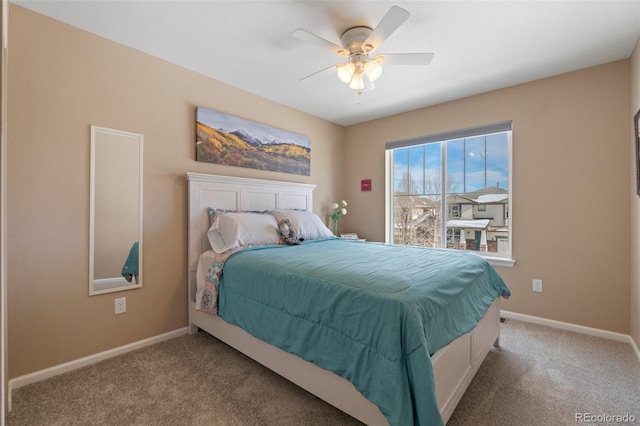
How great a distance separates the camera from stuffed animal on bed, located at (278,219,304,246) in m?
2.90

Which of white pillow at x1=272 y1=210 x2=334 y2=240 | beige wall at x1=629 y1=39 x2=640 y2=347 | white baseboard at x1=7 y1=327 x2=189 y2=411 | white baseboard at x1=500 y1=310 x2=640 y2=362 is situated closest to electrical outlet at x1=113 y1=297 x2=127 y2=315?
white baseboard at x1=7 y1=327 x2=189 y2=411

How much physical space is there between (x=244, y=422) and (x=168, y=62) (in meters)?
2.89

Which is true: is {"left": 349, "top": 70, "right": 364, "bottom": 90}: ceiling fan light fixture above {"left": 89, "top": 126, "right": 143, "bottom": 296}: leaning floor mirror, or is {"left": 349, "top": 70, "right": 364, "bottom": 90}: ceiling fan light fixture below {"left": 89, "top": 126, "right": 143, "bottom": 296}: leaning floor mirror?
above

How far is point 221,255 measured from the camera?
2.47 m

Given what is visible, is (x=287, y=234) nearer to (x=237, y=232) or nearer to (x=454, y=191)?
(x=237, y=232)

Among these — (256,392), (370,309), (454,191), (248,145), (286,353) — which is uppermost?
(248,145)

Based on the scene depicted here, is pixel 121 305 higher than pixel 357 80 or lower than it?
lower

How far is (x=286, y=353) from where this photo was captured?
6.07ft

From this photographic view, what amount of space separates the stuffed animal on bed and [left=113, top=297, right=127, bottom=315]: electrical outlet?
4.55 feet

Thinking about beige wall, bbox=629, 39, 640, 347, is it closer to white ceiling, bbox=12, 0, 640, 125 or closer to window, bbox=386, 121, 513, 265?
white ceiling, bbox=12, 0, 640, 125

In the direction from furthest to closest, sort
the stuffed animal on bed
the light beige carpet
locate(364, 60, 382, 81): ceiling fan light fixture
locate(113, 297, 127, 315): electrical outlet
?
the stuffed animal on bed, locate(113, 297, 127, 315): electrical outlet, locate(364, 60, 382, 81): ceiling fan light fixture, the light beige carpet

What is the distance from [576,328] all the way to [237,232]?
325 centimetres

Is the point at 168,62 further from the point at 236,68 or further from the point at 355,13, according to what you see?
the point at 355,13

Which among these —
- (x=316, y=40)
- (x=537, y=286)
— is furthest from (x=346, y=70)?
(x=537, y=286)
